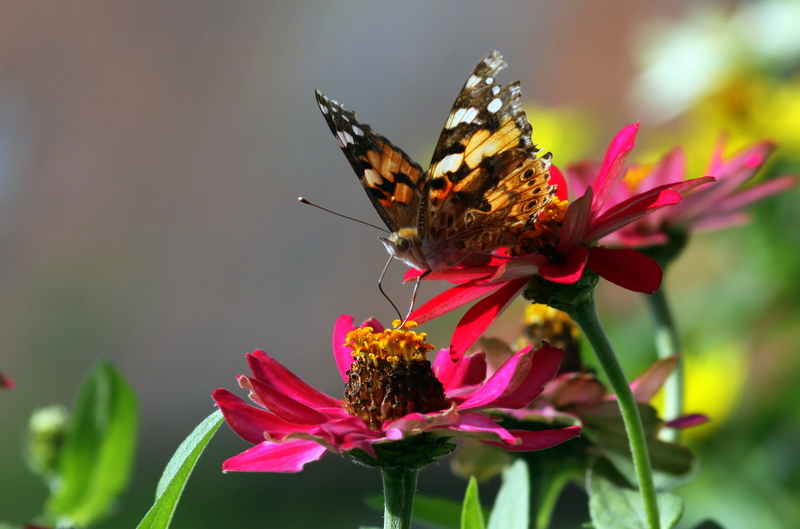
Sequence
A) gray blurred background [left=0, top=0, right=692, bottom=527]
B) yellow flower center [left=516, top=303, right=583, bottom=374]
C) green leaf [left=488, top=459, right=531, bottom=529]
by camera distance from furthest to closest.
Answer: gray blurred background [left=0, top=0, right=692, bottom=527] → yellow flower center [left=516, top=303, right=583, bottom=374] → green leaf [left=488, top=459, right=531, bottom=529]

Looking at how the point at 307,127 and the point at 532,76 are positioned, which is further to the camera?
the point at 307,127

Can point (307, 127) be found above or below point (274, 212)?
above

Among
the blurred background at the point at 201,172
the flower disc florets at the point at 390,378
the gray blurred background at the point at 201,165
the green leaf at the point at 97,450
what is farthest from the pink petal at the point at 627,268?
the gray blurred background at the point at 201,165

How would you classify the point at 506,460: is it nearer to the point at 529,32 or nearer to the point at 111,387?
the point at 111,387

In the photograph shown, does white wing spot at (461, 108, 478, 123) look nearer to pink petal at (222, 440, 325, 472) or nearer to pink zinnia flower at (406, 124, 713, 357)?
pink zinnia flower at (406, 124, 713, 357)

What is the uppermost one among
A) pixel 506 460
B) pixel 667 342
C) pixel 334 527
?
pixel 667 342

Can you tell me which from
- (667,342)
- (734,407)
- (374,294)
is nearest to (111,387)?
(667,342)

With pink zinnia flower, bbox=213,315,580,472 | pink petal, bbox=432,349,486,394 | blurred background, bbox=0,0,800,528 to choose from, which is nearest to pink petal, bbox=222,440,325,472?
pink zinnia flower, bbox=213,315,580,472
